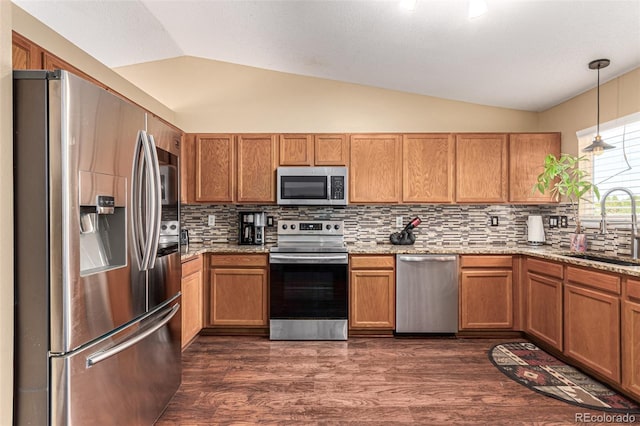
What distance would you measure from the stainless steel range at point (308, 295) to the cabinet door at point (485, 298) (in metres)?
1.20

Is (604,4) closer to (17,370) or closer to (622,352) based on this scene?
(622,352)

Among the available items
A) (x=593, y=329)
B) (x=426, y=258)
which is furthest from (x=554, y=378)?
(x=426, y=258)

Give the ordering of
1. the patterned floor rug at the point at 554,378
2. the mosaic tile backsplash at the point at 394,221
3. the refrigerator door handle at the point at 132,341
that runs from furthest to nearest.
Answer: the mosaic tile backsplash at the point at 394,221, the patterned floor rug at the point at 554,378, the refrigerator door handle at the point at 132,341

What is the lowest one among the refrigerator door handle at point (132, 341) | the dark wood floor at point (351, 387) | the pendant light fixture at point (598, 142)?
the dark wood floor at point (351, 387)

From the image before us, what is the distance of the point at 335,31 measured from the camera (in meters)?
2.88

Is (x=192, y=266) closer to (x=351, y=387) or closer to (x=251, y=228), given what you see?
(x=251, y=228)

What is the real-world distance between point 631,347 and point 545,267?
36.9 inches

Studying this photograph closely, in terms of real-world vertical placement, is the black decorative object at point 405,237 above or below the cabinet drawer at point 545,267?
above

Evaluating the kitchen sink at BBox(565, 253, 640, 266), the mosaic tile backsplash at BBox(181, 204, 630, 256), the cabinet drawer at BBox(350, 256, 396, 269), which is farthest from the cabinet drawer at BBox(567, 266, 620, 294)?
the cabinet drawer at BBox(350, 256, 396, 269)

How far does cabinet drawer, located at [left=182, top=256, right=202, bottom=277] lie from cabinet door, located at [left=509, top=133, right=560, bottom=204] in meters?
3.33

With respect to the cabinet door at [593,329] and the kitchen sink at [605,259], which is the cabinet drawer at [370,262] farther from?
the kitchen sink at [605,259]

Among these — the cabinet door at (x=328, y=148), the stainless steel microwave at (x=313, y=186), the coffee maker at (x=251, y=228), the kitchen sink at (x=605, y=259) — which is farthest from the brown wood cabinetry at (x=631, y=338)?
the coffee maker at (x=251, y=228)

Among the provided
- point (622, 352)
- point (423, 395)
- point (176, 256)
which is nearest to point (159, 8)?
point (176, 256)

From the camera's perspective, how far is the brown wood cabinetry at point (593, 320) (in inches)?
90.7
